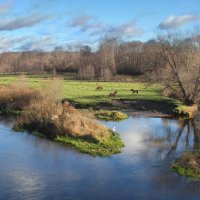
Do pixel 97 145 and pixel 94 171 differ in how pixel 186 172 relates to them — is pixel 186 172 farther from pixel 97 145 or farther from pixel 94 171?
pixel 97 145

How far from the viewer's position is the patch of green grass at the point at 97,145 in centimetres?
3150

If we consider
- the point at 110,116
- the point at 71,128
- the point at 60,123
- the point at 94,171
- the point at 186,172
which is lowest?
the point at 186,172

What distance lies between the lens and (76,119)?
3681cm

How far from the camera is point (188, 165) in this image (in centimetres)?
2747

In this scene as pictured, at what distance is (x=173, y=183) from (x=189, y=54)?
3832 cm

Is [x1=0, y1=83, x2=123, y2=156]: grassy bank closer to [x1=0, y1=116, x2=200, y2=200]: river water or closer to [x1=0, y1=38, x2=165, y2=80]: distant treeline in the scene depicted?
[x1=0, y1=116, x2=200, y2=200]: river water

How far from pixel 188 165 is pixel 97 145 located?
8.53 metres

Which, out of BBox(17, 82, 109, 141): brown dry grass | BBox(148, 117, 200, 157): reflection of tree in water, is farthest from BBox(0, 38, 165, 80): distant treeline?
BBox(17, 82, 109, 141): brown dry grass

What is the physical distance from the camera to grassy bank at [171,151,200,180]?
26266 millimetres

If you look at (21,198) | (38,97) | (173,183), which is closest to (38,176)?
(21,198)

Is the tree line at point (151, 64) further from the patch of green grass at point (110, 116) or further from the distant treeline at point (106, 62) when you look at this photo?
the patch of green grass at point (110, 116)

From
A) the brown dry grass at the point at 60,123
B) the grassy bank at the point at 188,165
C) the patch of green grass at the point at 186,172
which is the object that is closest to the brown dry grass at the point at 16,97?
the brown dry grass at the point at 60,123

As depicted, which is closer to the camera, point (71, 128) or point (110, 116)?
point (71, 128)

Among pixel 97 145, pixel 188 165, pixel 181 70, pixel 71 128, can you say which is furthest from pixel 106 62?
pixel 188 165
